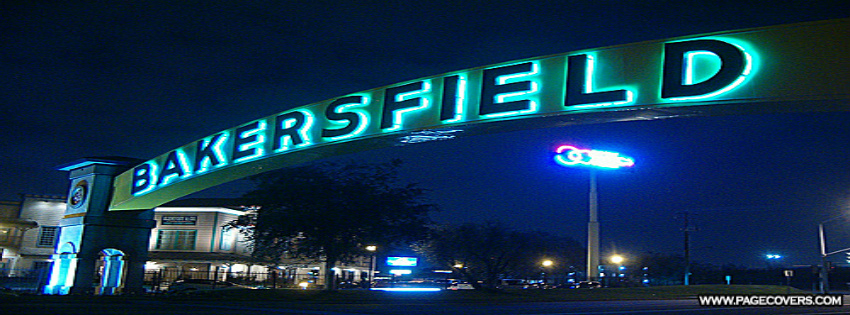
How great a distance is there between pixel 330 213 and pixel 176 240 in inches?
1195

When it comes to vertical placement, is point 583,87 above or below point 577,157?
below

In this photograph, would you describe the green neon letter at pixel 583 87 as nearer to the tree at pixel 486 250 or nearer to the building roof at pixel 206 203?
the tree at pixel 486 250

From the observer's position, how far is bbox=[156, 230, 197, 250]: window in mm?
51750

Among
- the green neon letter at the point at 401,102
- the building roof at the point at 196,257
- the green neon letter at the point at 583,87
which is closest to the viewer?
the green neon letter at the point at 583,87

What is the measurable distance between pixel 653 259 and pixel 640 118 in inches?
3805

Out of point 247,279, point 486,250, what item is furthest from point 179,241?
point 486,250

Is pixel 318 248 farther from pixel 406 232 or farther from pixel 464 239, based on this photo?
pixel 464 239

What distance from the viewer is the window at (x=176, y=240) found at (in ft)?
170

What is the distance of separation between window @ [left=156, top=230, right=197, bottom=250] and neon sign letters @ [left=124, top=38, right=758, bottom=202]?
3617 cm

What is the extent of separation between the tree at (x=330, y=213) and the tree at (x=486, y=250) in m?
2.14

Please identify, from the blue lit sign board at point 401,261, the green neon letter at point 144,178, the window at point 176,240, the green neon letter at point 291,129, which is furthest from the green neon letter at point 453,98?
the window at point 176,240

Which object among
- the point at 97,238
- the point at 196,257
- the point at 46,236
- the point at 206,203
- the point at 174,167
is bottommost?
the point at 97,238

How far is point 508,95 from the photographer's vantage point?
A: 12.4 metres

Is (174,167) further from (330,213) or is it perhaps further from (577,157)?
(577,157)
